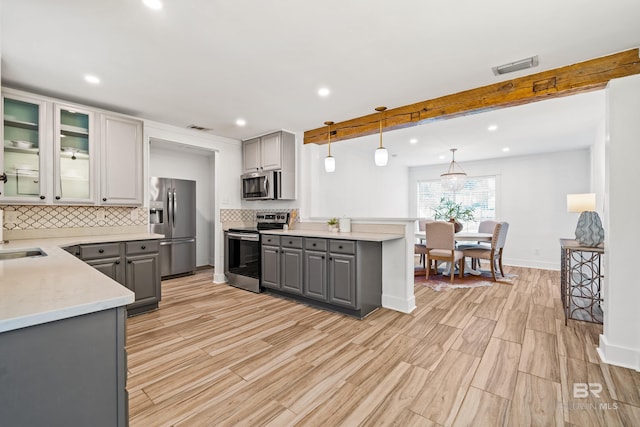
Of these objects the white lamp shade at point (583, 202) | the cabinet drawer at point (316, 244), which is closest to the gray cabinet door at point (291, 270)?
the cabinet drawer at point (316, 244)

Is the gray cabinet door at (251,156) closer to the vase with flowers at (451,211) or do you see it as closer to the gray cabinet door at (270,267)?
the gray cabinet door at (270,267)

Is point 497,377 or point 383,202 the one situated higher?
point 383,202

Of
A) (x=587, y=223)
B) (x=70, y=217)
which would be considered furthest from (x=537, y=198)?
(x=70, y=217)

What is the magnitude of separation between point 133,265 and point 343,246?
7.67 feet

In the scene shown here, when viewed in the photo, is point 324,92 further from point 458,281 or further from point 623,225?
point 458,281

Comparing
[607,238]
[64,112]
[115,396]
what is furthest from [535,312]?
[64,112]

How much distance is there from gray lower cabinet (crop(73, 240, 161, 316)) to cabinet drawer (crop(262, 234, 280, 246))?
4.33ft

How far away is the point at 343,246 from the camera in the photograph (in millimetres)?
3201

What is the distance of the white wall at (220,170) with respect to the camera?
175 inches

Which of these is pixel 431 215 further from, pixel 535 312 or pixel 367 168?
pixel 535 312

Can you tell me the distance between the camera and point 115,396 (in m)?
0.97

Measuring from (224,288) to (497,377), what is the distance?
11.7 feet

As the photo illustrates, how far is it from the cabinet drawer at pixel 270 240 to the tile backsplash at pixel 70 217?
163 cm

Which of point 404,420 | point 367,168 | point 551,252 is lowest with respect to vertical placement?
point 404,420
